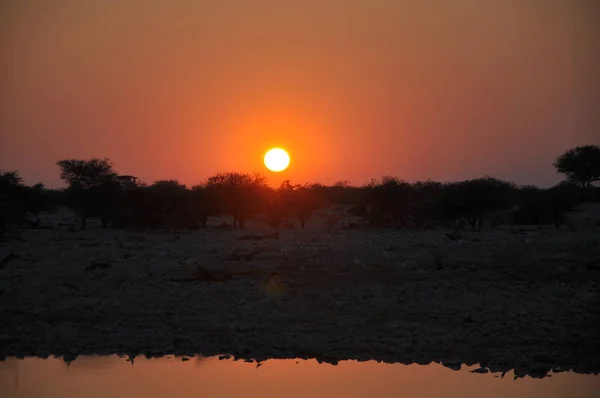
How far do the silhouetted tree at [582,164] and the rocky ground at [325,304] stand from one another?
44.8 metres

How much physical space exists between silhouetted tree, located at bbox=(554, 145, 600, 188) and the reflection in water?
190ft

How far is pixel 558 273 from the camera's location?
56.3ft

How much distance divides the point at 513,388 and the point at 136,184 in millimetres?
43467

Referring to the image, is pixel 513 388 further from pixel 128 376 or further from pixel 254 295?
pixel 254 295

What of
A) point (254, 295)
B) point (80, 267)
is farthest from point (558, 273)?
point (80, 267)

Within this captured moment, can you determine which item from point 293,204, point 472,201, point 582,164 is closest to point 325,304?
point 472,201

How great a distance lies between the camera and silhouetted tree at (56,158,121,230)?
1889 inches

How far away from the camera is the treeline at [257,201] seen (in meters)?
42.4

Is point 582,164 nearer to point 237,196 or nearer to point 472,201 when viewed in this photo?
point 472,201

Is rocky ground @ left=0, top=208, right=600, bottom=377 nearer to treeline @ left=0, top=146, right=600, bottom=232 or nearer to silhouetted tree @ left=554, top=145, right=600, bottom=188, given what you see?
treeline @ left=0, top=146, right=600, bottom=232

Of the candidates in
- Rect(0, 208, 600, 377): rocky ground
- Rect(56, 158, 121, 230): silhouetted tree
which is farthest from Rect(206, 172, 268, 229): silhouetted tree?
Rect(0, 208, 600, 377): rocky ground

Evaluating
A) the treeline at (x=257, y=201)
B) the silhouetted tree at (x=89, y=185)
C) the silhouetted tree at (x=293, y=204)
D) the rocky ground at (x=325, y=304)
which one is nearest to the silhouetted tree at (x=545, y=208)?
the treeline at (x=257, y=201)

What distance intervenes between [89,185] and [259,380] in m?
42.0

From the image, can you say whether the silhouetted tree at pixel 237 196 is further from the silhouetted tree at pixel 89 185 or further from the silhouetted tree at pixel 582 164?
the silhouetted tree at pixel 582 164
